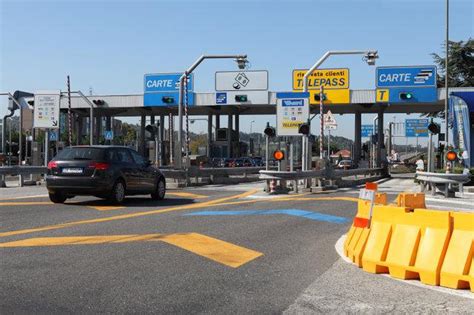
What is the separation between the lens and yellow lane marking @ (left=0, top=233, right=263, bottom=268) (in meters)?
7.67

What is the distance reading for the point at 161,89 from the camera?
131 feet

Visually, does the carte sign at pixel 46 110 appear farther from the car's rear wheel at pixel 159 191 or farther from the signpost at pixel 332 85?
→ the signpost at pixel 332 85

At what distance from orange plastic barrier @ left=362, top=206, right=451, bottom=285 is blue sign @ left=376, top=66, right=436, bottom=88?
30570mm

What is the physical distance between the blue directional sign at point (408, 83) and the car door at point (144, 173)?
80.6 feet

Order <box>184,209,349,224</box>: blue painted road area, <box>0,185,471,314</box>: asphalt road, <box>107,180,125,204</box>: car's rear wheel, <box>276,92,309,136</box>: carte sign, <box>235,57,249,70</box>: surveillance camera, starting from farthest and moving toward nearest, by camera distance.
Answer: <box>235,57,249,70</box>: surveillance camera → <box>276,92,309,136</box>: carte sign → <box>107,180,125,204</box>: car's rear wheel → <box>184,209,349,224</box>: blue painted road area → <box>0,185,471,314</box>: asphalt road

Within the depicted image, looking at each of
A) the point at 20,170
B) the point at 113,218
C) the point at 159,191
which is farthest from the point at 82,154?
the point at 20,170

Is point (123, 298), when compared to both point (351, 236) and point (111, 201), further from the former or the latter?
point (111, 201)

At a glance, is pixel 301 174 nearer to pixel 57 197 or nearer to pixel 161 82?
pixel 57 197

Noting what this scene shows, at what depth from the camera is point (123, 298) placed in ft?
18.1

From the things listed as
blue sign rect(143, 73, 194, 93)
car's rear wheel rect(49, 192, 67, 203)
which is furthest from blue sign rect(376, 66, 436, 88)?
car's rear wheel rect(49, 192, 67, 203)

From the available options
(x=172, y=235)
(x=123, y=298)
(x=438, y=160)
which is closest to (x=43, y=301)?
(x=123, y=298)

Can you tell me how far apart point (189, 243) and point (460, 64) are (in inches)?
1932

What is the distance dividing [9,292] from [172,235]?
3.81 m

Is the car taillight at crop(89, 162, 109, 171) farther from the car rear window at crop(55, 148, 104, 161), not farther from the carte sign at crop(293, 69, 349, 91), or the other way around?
the carte sign at crop(293, 69, 349, 91)
